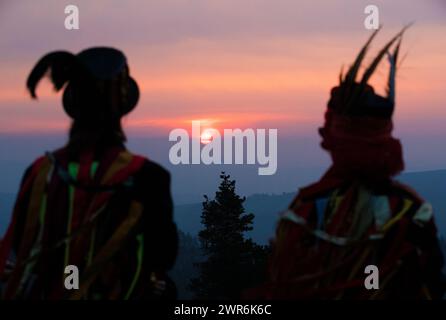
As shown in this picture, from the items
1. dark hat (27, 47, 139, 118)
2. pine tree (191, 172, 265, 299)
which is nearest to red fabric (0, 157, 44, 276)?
dark hat (27, 47, 139, 118)

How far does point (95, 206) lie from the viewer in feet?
15.6

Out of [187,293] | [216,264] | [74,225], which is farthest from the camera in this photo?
[187,293]

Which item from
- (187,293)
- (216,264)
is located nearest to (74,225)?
(216,264)

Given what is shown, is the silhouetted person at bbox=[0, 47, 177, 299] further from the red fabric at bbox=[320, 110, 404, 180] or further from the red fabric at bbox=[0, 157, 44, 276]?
the red fabric at bbox=[320, 110, 404, 180]

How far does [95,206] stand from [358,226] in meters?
1.55

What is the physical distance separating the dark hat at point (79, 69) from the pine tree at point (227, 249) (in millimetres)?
38049

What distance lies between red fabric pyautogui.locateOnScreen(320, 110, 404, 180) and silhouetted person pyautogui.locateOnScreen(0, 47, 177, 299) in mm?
1025

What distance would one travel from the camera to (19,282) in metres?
4.84

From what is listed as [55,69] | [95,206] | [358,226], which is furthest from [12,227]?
[358,226]

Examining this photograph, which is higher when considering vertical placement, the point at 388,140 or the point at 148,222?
the point at 388,140

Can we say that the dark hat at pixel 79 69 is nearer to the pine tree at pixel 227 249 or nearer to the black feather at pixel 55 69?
the black feather at pixel 55 69
